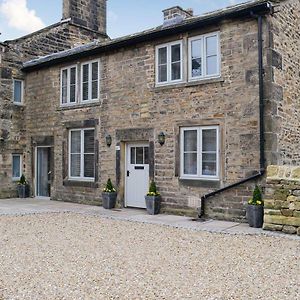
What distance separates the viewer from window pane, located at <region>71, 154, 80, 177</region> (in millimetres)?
13789

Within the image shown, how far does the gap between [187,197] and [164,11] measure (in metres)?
6.13

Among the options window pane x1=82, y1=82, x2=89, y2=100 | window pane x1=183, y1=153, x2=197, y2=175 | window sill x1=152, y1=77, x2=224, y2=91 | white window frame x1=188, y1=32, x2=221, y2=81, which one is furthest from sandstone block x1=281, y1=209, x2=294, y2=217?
window pane x1=82, y1=82, x2=89, y2=100

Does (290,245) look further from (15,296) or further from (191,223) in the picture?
(15,296)

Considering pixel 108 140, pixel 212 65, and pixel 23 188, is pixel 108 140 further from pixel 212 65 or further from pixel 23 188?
pixel 23 188

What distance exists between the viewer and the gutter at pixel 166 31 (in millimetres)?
9492

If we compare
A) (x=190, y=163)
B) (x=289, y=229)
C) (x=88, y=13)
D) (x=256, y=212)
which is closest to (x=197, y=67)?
(x=190, y=163)

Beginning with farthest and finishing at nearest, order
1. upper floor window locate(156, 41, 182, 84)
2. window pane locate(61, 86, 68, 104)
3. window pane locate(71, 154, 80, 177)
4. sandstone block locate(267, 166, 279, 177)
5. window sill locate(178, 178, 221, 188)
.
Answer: window pane locate(61, 86, 68, 104) < window pane locate(71, 154, 80, 177) < upper floor window locate(156, 41, 182, 84) < window sill locate(178, 178, 221, 188) < sandstone block locate(267, 166, 279, 177)

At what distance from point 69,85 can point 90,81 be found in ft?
3.87

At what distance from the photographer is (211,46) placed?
34.7 feet

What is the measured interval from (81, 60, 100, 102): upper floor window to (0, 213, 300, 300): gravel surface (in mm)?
5734

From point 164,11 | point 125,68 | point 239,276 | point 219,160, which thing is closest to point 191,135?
point 219,160

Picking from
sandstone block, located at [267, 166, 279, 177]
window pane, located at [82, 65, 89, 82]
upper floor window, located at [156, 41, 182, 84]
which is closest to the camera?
sandstone block, located at [267, 166, 279, 177]

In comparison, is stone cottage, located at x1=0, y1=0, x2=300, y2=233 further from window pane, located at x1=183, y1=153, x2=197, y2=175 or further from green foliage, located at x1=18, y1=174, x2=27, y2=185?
green foliage, located at x1=18, y1=174, x2=27, y2=185

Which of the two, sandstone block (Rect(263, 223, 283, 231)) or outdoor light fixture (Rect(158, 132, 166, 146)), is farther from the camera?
outdoor light fixture (Rect(158, 132, 166, 146))
